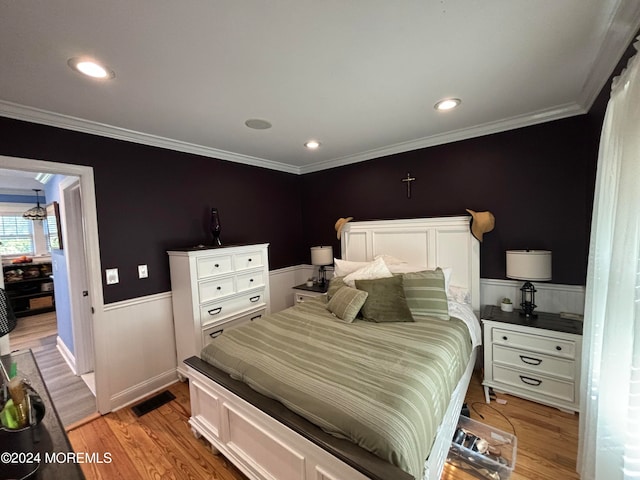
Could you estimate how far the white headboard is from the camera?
2.66 meters

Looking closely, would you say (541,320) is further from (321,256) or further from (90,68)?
(90,68)

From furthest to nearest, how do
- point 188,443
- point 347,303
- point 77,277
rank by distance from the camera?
point 77,277 → point 347,303 → point 188,443

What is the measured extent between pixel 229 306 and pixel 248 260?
53 cm

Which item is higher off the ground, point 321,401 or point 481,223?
point 481,223

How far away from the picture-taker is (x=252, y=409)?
1.49 metres

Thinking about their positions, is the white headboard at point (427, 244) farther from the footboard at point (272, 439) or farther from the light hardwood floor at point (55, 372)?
the light hardwood floor at point (55, 372)

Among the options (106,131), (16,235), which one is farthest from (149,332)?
(16,235)

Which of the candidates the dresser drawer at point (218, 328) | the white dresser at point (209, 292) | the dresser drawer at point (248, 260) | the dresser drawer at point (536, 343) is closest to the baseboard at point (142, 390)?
the white dresser at point (209, 292)

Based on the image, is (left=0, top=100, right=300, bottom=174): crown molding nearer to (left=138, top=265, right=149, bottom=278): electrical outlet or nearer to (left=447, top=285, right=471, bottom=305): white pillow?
(left=138, top=265, right=149, bottom=278): electrical outlet

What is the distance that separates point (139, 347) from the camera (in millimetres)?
2529

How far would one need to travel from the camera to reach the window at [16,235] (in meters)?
5.39

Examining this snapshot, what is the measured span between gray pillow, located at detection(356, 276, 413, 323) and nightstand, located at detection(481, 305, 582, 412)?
0.80m

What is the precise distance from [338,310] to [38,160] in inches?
104

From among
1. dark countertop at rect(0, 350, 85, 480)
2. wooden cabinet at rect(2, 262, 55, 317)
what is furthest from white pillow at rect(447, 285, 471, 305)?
wooden cabinet at rect(2, 262, 55, 317)
